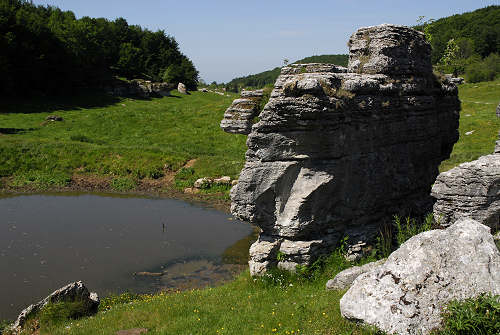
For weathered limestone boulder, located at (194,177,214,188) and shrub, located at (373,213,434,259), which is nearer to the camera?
shrub, located at (373,213,434,259)

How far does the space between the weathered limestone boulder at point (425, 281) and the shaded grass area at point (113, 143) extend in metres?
26.0

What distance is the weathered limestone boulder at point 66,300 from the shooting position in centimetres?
1330

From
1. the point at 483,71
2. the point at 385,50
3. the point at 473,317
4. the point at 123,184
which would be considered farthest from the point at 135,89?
the point at 473,317

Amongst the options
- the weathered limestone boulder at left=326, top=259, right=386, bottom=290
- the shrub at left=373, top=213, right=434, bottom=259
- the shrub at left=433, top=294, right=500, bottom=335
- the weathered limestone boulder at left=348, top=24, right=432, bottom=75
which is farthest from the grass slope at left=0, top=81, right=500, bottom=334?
the weathered limestone boulder at left=348, top=24, right=432, bottom=75

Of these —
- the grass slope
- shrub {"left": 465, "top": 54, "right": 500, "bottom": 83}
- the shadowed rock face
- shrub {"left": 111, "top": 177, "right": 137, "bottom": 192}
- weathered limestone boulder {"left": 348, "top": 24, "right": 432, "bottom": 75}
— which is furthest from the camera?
shrub {"left": 465, "top": 54, "right": 500, "bottom": 83}

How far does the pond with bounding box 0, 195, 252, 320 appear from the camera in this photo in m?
18.1

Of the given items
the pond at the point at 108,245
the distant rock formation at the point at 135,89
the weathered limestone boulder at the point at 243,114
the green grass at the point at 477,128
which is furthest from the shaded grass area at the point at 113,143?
the green grass at the point at 477,128

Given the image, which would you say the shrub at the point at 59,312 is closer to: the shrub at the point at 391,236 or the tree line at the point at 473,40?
the shrub at the point at 391,236

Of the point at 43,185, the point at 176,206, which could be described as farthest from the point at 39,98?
the point at 176,206

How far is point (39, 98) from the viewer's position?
62062 millimetres

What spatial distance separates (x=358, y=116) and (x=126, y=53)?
7526 cm

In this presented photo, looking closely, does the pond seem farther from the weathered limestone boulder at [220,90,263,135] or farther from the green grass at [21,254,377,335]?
the weathered limestone boulder at [220,90,263,135]

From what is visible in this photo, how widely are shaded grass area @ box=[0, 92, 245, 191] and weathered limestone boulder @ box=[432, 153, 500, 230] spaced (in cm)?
2272

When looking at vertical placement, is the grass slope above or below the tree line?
below
